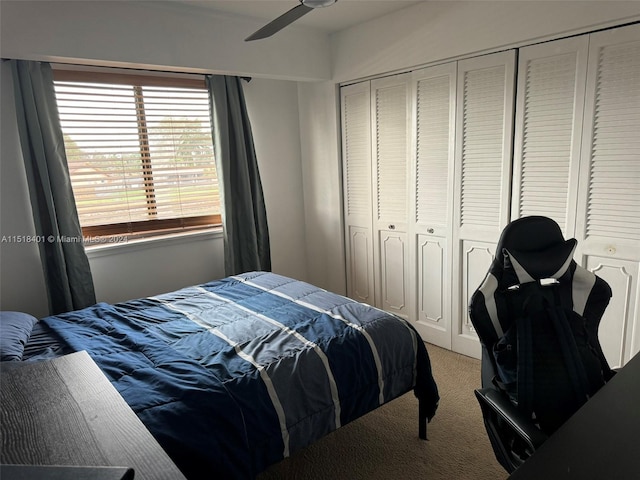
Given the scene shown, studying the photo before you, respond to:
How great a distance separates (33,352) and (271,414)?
46.0 inches

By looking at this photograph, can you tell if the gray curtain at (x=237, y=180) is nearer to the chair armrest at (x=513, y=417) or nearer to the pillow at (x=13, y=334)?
the pillow at (x=13, y=334)

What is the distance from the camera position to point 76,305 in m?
2.88

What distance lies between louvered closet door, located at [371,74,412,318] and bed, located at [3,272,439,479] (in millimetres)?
1173

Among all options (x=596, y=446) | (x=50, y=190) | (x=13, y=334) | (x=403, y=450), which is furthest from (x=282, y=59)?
(x=596, y=446)

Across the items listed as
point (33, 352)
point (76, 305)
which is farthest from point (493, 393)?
point (76, 305)

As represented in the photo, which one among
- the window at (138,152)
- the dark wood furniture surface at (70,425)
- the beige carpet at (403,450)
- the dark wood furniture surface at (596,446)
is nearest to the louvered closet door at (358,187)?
the window at (138,152)

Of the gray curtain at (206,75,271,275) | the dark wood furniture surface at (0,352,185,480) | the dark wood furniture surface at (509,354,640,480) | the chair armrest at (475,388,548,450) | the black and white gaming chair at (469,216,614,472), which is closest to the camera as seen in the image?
the dark wood furniture surface at (0,352,185,480)

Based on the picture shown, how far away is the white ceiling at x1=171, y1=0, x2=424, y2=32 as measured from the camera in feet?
9.32

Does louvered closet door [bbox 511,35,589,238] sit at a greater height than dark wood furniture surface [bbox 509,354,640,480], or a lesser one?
greater

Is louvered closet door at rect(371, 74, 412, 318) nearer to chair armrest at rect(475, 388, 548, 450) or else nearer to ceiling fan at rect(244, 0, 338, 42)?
ceiling fan at rect(244, 0, 338, 42)

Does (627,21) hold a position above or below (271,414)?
above

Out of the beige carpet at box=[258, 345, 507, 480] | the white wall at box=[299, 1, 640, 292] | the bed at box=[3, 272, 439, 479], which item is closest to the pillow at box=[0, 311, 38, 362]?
the bed at box=[3, 272, 439, 479]

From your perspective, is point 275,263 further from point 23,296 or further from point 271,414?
point 271,414

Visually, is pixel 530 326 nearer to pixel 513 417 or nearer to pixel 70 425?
pixel 513 417
